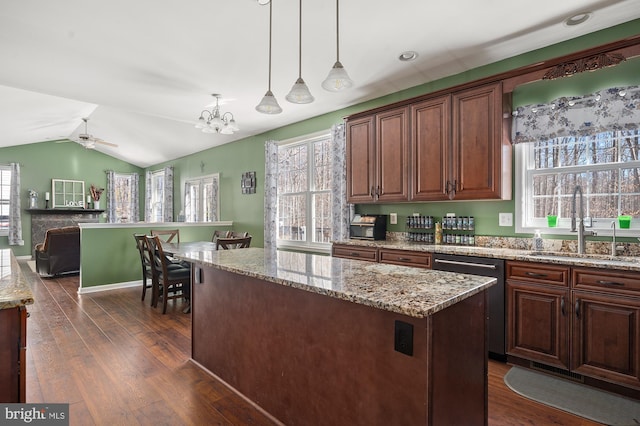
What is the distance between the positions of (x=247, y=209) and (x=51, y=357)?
3.86 m

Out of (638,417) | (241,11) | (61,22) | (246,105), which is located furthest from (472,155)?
(61,22)

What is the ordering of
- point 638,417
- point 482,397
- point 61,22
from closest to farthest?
point 482,397, point 638,417, point 61,22

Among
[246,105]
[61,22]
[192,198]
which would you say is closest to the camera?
[61,22]

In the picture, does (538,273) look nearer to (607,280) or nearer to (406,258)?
(607,280)

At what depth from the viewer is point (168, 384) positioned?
2.39 metres

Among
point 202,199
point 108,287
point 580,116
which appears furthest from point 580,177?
point 202,199

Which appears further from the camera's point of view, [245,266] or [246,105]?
[246,105]

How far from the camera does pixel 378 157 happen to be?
3.79m

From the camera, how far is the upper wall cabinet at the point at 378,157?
3.58 m

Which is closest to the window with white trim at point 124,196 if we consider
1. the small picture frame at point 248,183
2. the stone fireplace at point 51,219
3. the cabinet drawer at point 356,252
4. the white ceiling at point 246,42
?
the stone fireplace at point 51,219

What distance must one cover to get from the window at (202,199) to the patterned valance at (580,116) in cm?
584

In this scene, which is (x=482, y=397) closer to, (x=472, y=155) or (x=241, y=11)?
(x=472, y=155)

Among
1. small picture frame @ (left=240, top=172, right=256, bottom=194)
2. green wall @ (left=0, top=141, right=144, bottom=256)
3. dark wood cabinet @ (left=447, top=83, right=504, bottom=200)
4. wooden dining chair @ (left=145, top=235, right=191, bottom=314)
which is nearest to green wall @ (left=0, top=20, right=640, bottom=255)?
green wall @ (left=0, top=141, right=144, bottom=256)

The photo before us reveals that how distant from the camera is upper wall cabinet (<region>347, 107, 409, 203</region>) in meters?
3.58
